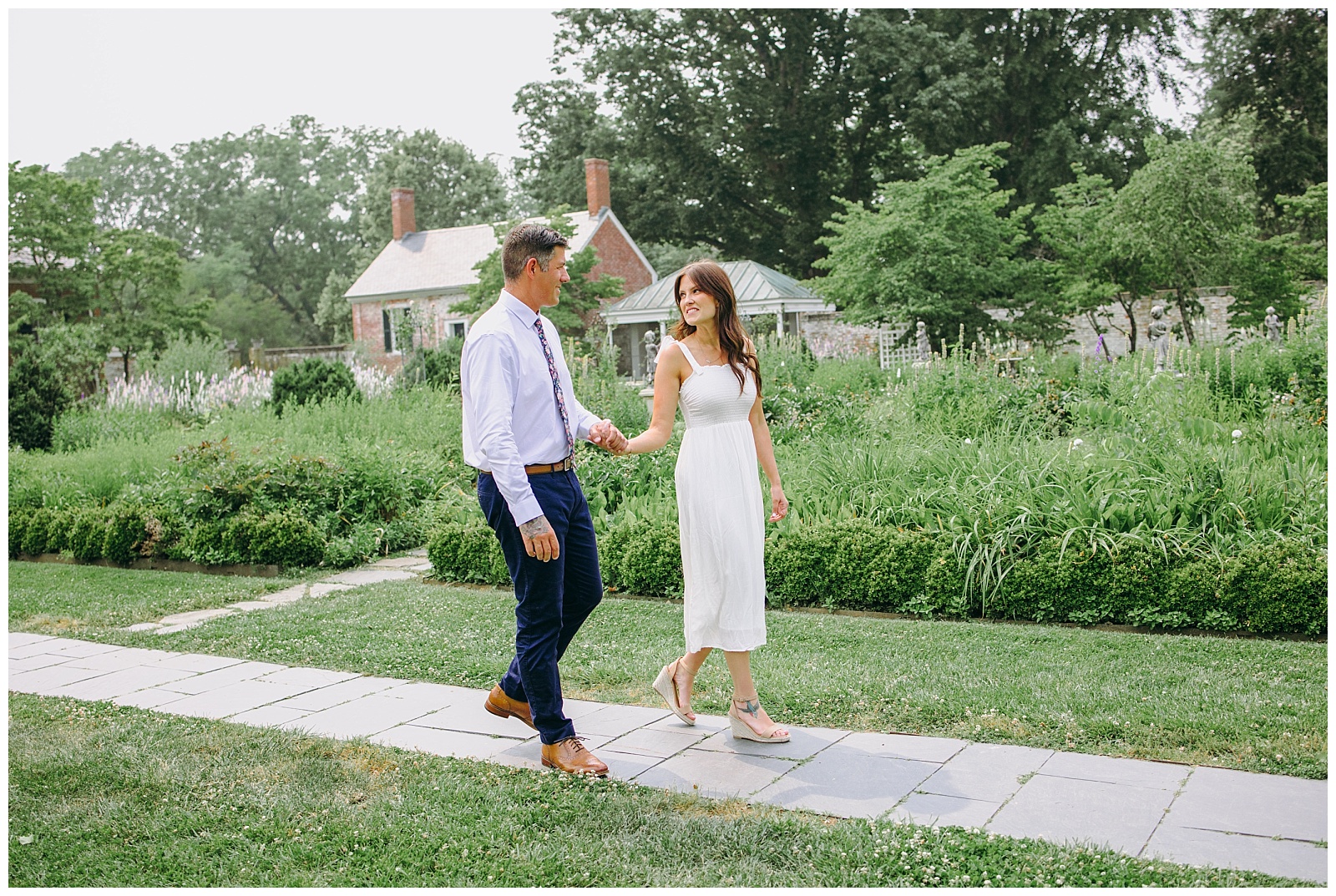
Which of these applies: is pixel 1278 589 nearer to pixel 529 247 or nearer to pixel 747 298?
pixel 529 247

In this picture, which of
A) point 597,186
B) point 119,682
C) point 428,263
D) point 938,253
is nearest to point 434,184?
point 428,263

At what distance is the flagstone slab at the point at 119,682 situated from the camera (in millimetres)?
5156

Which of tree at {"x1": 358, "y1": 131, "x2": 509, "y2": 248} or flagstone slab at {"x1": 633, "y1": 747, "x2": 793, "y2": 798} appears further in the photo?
tree at {"x1": 358, "y1": 131, "x2": 509, "y2": 248}

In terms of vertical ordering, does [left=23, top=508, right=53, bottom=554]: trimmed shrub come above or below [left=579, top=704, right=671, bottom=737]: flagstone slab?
above

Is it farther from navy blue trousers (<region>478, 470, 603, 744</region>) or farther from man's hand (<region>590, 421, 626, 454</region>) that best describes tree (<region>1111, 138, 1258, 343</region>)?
navy blue trousers (<region>478, 470, 603, 744</region>)

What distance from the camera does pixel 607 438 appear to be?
3926mm

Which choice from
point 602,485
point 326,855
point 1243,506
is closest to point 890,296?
point 602,485

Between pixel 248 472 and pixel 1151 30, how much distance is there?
108ft

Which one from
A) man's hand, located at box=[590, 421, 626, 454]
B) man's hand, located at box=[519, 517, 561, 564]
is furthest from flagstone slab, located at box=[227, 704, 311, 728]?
man's hand, located at box=[590, 421, 626, 454]

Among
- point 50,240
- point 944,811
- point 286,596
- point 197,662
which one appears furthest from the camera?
point 50,240

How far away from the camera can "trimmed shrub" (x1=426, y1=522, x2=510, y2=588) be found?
759 centimetres

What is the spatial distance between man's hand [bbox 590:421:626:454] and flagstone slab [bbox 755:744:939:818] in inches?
51.1

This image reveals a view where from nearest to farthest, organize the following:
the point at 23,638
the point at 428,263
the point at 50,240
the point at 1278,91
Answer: the point at 23,638 → the point at 50,240 → the point at 1278,91 → the point at 428,263

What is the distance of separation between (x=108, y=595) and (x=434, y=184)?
141 feet
